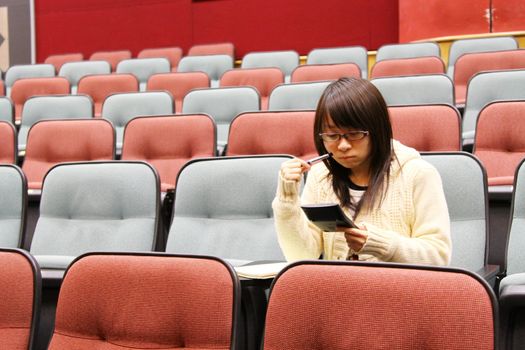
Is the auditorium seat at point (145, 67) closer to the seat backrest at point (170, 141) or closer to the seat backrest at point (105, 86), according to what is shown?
the seat backrest at point (105, 86)

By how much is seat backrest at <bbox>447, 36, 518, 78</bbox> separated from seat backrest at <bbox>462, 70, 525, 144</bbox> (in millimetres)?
331

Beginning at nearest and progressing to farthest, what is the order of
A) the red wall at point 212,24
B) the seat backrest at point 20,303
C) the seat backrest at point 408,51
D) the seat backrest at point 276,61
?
the seat backrest at point 20,303 < the seat backrest at point 408,51 < the seat backrest at point 276,61 < the red wall at point 212,24

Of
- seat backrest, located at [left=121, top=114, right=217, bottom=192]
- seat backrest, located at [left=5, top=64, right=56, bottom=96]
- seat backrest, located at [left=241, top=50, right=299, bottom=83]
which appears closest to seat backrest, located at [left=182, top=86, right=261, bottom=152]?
seat backrest, located at [left=121, top=114, right=217, bottom=192]

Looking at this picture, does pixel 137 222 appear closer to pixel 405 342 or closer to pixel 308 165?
pixel 308 165

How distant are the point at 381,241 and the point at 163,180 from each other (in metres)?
0.47

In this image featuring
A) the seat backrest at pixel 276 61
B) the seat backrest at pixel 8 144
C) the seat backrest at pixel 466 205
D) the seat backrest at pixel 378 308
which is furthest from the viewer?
the seat backrest at pixel 276 61

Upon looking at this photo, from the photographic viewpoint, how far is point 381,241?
Result: 17.1 inches

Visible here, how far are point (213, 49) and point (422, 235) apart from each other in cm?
148

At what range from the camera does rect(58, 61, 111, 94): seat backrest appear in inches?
68.3

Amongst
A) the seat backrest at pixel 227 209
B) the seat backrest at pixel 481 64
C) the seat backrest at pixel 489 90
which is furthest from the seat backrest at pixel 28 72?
the seat backrest at pixel 227 209

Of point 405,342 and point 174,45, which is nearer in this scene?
point 405,342

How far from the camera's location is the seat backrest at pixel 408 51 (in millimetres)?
1416

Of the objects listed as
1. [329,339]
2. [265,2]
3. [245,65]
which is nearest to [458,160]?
[329,339]

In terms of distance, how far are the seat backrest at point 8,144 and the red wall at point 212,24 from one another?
3.53 feet
